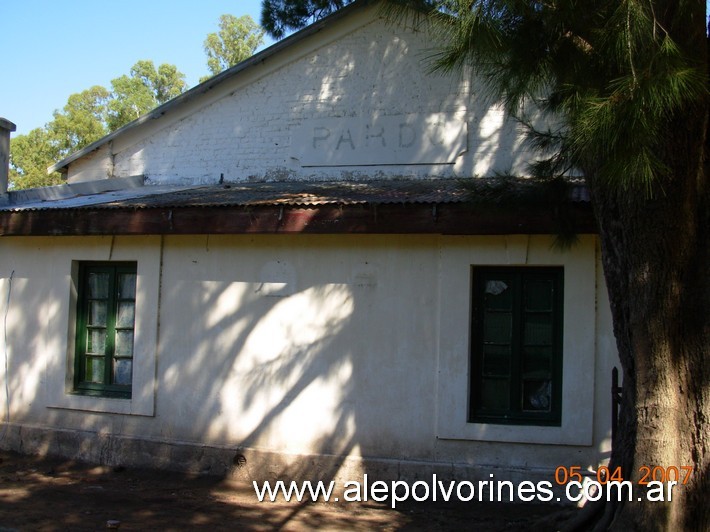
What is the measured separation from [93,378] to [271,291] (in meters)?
2.73

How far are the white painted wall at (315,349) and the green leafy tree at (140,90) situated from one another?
89.8ft

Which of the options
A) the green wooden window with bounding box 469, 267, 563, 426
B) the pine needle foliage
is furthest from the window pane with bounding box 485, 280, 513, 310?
the pine needle foliage

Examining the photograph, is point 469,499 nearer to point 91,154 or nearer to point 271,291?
point 271,291

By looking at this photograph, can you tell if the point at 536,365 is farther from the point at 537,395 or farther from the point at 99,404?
the point at 99,404

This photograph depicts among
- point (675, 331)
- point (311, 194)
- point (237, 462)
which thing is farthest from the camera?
point (311, 194)

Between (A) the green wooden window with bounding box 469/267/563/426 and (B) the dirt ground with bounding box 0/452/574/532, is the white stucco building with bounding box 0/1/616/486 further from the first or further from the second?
(B) the dirt ground with bounding box 0/452/574/532

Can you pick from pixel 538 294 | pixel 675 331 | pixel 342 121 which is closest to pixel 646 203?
pixel 675 331

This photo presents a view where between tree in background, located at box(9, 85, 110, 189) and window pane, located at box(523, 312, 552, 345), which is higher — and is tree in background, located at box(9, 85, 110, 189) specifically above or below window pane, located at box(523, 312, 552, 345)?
above

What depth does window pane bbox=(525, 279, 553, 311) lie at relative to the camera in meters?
7.78

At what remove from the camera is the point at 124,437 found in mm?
8898

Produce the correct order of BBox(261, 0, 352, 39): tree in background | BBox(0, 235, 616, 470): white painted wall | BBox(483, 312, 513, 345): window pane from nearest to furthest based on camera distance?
BBox(0, 235, 616, 470): white painted wall, BBox(483, 312, 513, 345): window pane, BBox(261, 0, 352, 39): tree in background

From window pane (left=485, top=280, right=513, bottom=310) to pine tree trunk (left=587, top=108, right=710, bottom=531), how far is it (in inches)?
106

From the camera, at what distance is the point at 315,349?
8.23 meters

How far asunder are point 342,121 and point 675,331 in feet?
19.2
